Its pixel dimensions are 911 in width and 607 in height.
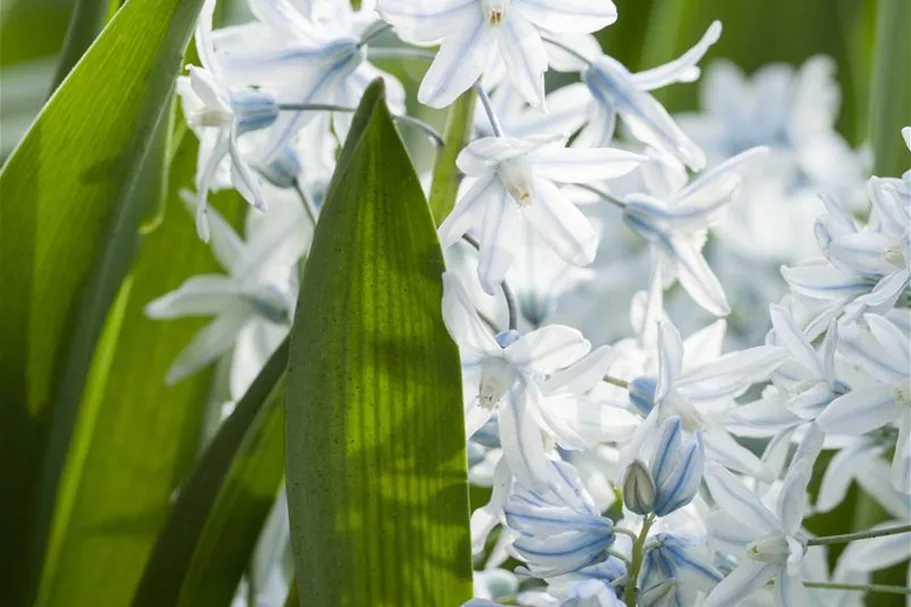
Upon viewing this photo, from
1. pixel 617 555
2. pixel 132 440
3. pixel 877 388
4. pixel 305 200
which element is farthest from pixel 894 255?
→ pixel 132 440

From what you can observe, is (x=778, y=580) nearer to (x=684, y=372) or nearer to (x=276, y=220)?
(x=684, y=372)

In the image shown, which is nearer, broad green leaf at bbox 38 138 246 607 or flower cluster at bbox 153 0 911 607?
flower cluster at bbox 153 0 911 607

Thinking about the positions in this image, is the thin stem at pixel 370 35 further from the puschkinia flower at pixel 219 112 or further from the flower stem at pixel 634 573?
the flower stem at pixel 634 573

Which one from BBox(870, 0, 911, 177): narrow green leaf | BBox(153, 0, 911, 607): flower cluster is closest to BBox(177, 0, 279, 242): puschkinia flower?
BBox(153, 0, 911, 607): flower cluster

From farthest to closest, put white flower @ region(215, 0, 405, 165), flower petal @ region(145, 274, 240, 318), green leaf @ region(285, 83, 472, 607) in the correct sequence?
flower petal @ region(145, 274, 240, 318)
white flower @ region(215, 0, 405, 165)
green leaf @ region(285, 83, 472, 607)

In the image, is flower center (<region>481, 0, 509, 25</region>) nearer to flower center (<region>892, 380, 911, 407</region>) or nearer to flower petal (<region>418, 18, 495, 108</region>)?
flower petal (<region>418, 18, 495, 108</region>)

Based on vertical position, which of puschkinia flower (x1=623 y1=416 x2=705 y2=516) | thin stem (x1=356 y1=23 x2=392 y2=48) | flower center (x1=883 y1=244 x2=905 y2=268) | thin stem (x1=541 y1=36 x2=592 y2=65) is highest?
thin stem (x1=356 y1=23 x2=392 y2=48)

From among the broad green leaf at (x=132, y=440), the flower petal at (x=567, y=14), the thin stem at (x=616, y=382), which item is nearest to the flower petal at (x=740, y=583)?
the thin stem at (x=616, y=382)

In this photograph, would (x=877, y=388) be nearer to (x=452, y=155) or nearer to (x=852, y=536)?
(x=852, y=536)
